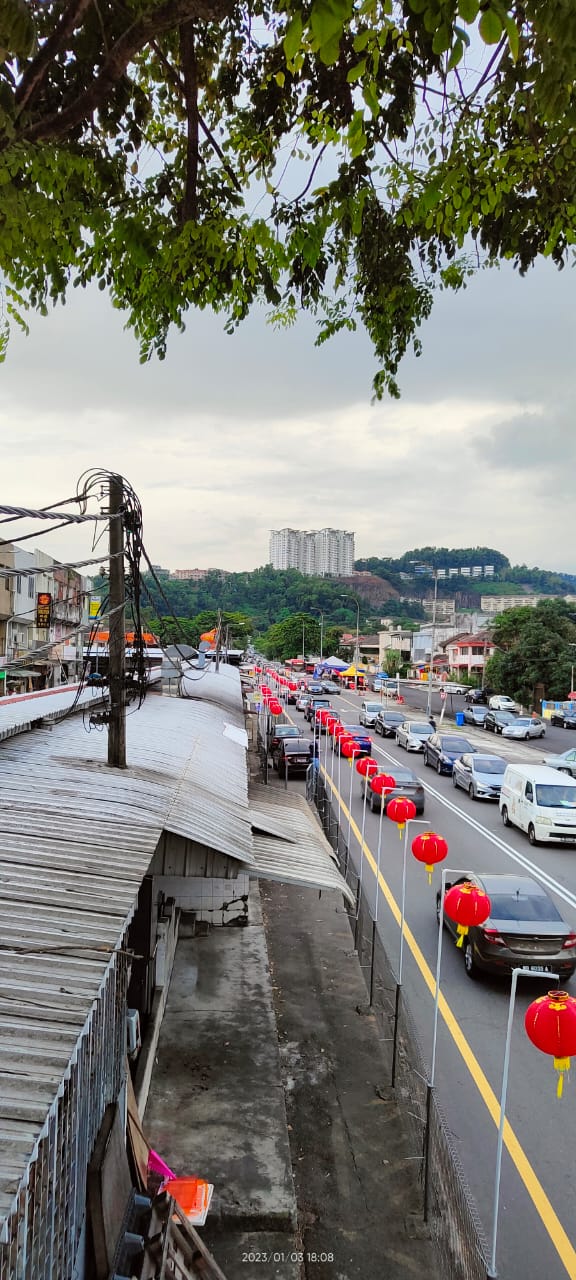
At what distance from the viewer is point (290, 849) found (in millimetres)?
8742

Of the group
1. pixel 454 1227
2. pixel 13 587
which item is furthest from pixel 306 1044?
pixel 13 587

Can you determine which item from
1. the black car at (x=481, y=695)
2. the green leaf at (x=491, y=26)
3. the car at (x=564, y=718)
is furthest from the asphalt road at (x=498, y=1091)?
the black car at (x=481, y=695)

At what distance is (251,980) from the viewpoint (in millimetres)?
9773

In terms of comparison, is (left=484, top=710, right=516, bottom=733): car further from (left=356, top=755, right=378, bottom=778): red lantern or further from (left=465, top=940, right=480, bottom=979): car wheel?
(left=465, top=940, right=480, bottom=979): car wheel

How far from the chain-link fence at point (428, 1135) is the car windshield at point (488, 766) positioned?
13.6 meters

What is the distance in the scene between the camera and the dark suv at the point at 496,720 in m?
43.8

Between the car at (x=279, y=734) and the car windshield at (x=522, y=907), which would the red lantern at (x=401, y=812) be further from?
the car at (x=279, y=734)

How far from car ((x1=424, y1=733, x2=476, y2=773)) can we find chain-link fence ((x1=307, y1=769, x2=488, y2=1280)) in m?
17.8

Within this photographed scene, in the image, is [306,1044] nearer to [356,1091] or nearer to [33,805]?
[356,1091]

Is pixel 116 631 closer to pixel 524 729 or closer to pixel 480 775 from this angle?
pixel 480 775

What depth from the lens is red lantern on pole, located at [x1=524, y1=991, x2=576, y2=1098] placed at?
4.34 m

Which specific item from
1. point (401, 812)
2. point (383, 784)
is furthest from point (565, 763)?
point (401, 812)

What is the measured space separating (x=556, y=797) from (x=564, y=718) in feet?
112

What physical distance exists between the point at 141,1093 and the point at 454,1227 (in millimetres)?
2946
